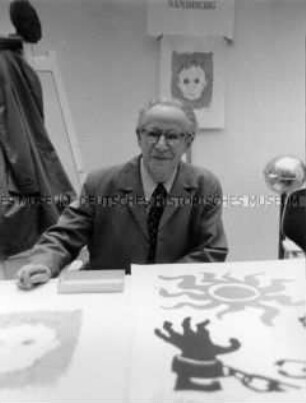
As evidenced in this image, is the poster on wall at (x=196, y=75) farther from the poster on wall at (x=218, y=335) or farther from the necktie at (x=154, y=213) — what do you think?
the poster on wall at (x=218, y=335)

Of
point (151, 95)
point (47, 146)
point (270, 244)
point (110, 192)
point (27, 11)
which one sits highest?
point (27, 11)

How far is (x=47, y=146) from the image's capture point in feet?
3.69

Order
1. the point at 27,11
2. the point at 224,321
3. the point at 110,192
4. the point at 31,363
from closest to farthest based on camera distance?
the point at 31,363 < the point at 224,321 < the point at 27,11 < the point at 110,192

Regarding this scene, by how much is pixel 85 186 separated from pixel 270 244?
47 centimetres

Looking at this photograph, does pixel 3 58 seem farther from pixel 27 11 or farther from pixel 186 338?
pixel 186 338

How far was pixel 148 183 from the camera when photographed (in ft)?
3.37

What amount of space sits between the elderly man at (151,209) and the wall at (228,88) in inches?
3.2

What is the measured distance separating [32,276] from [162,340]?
0.97ft

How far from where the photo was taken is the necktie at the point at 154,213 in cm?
99

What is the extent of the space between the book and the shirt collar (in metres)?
0.30

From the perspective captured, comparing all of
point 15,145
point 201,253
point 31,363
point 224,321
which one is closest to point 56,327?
point 31,363

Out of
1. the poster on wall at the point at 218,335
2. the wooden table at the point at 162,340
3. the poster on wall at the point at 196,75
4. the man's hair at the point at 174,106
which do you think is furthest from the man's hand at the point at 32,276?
the poster on wall at the point at 196,75

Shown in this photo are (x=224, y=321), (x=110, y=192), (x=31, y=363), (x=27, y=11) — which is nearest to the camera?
(x=31, y=363)

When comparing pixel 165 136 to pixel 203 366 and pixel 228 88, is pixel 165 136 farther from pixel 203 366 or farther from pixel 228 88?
pixel 203 366
